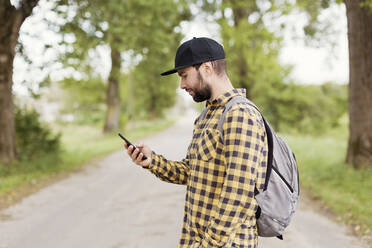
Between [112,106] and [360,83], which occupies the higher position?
[360,83]

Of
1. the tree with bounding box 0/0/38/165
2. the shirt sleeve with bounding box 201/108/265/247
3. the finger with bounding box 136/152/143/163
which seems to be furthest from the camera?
the tree with bounding box 0/0/38/165

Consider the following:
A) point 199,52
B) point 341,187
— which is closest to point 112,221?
point 199,52

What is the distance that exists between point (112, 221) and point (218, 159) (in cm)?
388

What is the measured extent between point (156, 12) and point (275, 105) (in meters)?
22.7

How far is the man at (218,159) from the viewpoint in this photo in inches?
63.5

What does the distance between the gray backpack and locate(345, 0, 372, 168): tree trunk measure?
6.44m

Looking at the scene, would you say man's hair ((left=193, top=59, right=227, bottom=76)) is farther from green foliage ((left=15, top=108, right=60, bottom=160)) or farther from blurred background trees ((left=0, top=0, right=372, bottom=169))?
green foliage ((left=15, top=108, right=60, bottom=160))

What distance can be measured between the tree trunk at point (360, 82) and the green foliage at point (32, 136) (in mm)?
9089

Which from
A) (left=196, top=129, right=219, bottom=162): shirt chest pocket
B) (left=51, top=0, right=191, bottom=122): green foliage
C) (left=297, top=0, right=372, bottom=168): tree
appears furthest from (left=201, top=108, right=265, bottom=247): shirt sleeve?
(left=51, top=0, right=191, bottom=122): green foliage

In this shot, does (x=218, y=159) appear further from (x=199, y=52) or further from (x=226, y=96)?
(x=199, y=52)

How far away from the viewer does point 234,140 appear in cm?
162

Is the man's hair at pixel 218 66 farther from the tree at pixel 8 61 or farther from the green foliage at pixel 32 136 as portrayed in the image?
the green foliage at pixel 32 136

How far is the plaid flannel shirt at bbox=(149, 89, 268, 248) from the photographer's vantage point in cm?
161

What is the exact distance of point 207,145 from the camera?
1.81 meters
